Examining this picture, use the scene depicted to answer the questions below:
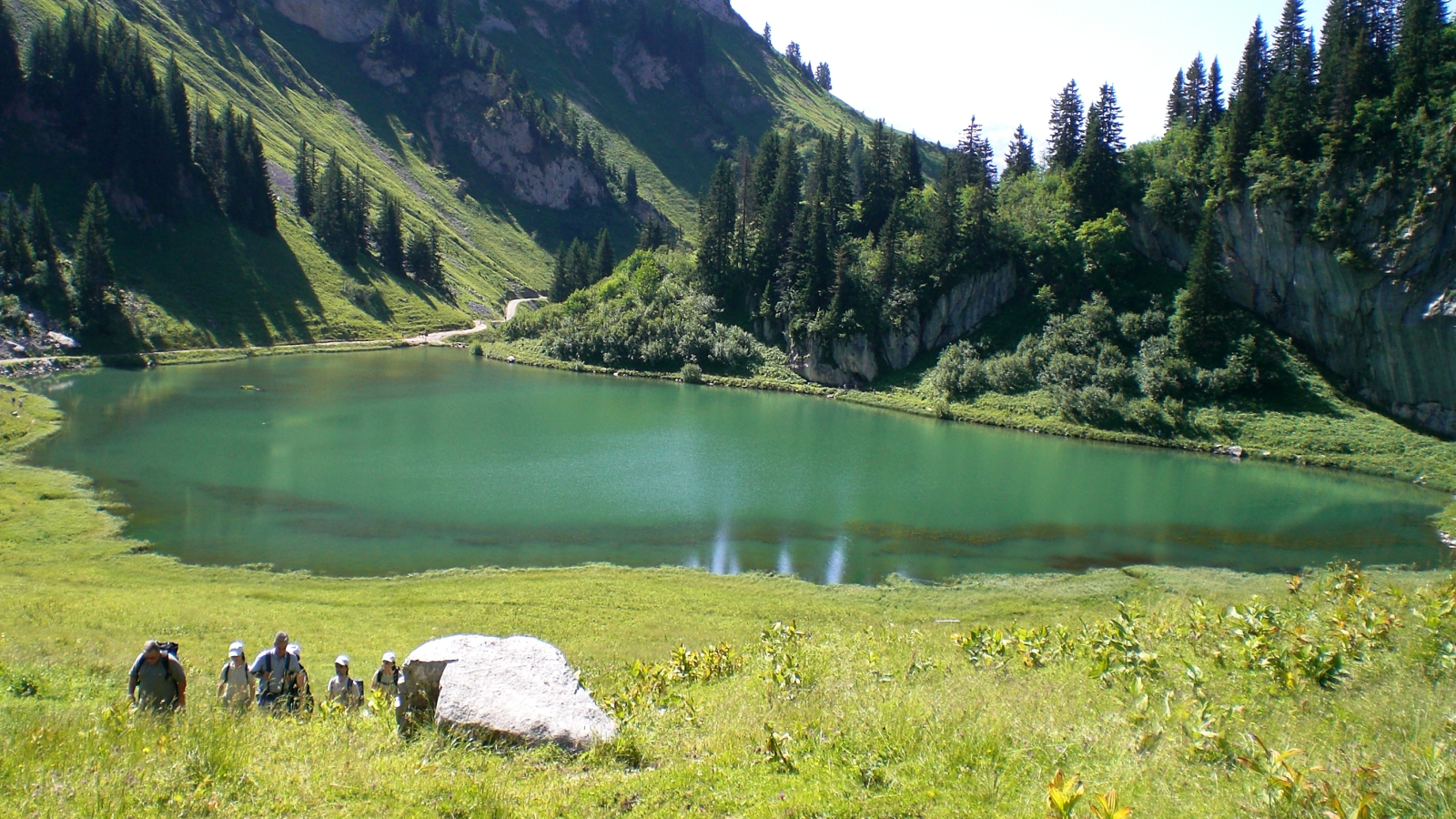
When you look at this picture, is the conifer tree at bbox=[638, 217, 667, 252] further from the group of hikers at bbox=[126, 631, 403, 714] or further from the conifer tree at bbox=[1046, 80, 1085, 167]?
the group of hikers at bbox=[126, 631, 403, 714]

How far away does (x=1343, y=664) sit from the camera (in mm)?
10758

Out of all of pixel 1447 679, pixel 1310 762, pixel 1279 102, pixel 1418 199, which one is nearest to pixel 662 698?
pixel 1310 762

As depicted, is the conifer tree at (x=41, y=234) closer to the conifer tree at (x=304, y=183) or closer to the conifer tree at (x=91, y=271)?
the conifer tree at (x=91, y=271)

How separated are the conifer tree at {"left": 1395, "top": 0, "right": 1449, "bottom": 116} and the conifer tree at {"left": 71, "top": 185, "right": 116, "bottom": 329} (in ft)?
423

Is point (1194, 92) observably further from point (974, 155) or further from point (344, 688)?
point (344, 688)

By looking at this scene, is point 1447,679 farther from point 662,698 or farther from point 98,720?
point 98,720

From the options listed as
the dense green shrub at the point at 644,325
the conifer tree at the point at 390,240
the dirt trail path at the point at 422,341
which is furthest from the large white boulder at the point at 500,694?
the conifer tree at the point at 390,240

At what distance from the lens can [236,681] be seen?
13422 millimetres

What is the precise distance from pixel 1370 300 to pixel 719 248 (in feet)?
230

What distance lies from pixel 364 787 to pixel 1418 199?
78.5 meters

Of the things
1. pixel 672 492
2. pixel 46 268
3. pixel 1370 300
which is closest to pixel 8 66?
pixel 46 268

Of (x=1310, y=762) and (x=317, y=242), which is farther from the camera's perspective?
(x=317, y=242)

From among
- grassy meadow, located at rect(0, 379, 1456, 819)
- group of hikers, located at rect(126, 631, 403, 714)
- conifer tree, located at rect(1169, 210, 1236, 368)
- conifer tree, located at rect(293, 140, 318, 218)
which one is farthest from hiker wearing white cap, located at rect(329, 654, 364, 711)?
conifer tree, located at rect(293, 140, 318, 218)

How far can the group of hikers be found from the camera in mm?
12109
